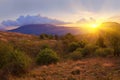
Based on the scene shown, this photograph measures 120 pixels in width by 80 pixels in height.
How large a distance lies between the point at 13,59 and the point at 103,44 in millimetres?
34452

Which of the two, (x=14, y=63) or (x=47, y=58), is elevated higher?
(x=14, y=63)

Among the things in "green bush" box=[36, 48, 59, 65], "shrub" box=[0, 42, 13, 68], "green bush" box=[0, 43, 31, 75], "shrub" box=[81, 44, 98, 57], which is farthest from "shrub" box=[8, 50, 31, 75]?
"shrub" box=[81, 44, 98, 57]

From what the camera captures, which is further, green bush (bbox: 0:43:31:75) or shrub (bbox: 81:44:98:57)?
shrub (bbox: 81:44:98:57)

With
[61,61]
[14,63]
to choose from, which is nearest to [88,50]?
[61,61]

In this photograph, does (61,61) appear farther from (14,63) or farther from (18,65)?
(14,63)

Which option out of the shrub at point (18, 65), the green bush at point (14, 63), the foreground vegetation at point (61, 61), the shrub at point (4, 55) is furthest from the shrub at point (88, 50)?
the shrub at point (18, 65)

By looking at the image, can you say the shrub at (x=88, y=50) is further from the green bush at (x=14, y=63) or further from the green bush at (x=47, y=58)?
the green bush at (x=14, y=63)

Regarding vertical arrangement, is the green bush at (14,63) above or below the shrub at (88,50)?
above

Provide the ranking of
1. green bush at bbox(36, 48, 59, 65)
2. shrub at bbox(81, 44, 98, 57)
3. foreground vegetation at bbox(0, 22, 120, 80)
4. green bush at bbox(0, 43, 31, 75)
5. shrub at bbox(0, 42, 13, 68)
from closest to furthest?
foreground vegetation at bbox(0, 22, 120, 80) < green bush at bbox(0, 43, 31, 75) < shrub at bbox(0, 42, 13, 68) < green bush at bbox(36, 48, 59, 65) < shrub at bbox(81, 44, 98, 57)

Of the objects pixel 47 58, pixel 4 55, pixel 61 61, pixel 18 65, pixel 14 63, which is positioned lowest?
pixel 61 61

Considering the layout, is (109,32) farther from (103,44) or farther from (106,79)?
(106,79)

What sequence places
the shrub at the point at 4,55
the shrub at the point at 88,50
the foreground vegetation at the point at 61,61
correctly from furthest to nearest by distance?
the shrub at the point at 88,50 → the shrub at the point at 4,55 → the foreground vegetation at the point at 61,61

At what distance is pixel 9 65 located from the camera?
24156mm

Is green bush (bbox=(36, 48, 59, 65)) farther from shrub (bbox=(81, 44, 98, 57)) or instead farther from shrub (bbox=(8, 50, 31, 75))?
shrub (bbox=(8, 50, 31, 75))
